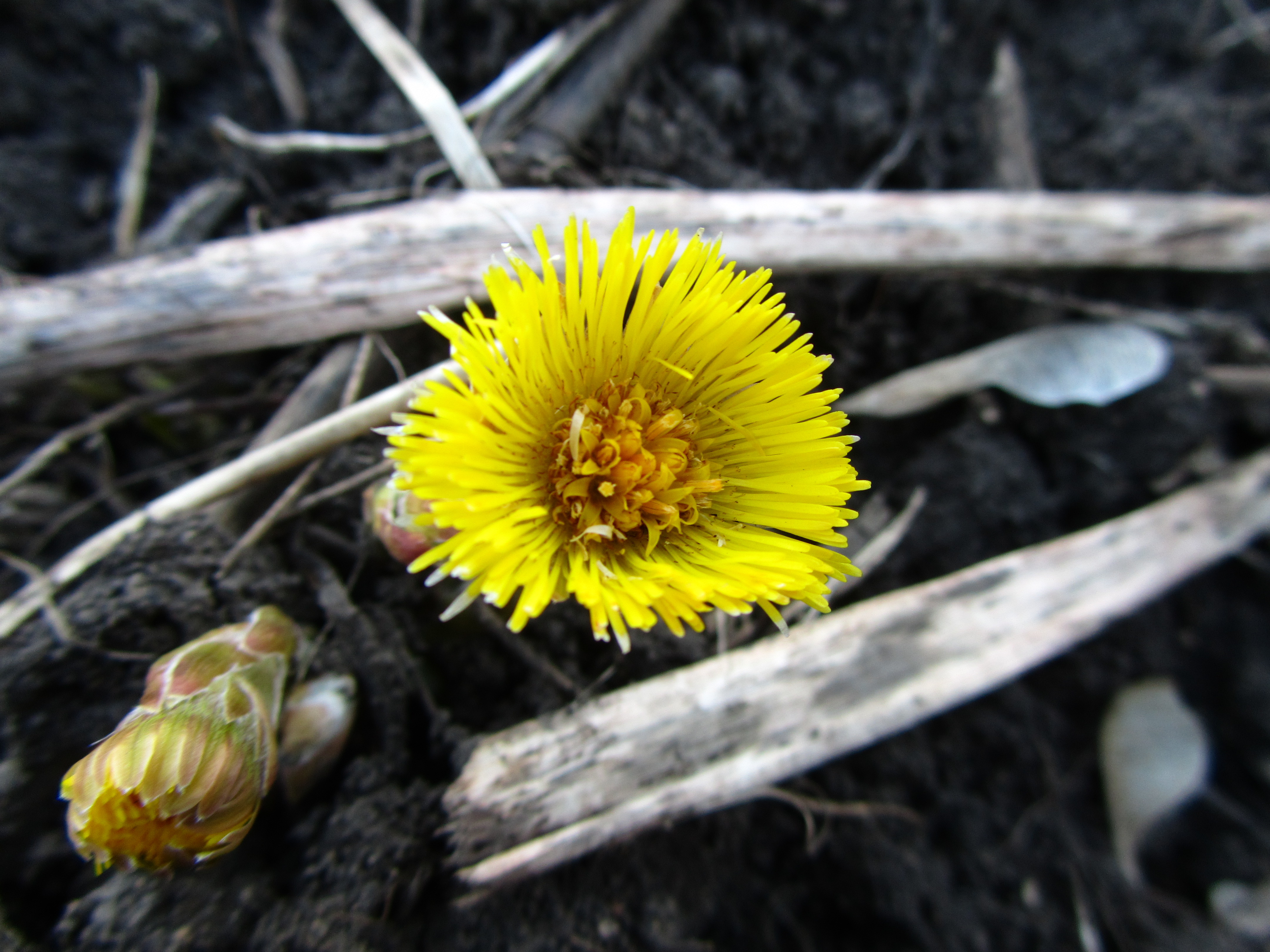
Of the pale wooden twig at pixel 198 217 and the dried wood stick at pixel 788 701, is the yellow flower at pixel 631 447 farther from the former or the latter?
the pale wooden twig at pixel 198 217

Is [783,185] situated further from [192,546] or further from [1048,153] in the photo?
[192,546]

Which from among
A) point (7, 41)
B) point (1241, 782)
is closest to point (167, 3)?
point (7, 41)

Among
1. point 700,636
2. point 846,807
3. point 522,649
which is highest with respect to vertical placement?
point 522,649

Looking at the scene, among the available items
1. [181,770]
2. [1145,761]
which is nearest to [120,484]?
[181,770]

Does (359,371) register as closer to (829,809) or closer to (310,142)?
(310,142)

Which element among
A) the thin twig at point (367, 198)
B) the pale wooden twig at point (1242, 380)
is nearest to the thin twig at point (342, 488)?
the thin twig at point (367, 198)

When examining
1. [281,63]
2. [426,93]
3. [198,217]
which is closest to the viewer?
[426,93]
